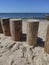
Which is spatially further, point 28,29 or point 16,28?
point 16,28

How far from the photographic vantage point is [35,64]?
7.04 feet

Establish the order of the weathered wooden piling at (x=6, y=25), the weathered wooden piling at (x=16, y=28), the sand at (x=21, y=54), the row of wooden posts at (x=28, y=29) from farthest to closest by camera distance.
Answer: the weathered wooden piling at (x=6, y=25), the weathered wooden piling at (x=16, y=28), the row of wooden posts at (x=28, y=29), the sand at (x=21, y=54)

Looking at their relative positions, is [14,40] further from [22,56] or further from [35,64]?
[35,64]

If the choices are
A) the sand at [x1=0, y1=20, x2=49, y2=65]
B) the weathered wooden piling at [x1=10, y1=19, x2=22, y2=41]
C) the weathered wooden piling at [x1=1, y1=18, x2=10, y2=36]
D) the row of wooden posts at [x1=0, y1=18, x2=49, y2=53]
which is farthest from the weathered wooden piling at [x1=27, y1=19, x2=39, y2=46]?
the weathered wooden piling at [x1=1, y1=18, x2=10, y2=36]

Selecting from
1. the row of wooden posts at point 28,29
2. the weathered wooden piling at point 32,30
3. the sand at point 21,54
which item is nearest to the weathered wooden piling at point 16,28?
the row of wooden posts at point 28,29

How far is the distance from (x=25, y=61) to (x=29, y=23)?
3.20ft

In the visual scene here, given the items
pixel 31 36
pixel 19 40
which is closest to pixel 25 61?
pixel 31 36

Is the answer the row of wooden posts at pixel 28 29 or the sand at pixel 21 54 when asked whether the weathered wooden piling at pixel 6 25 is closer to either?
the row of wooden posts at pixel 28 29

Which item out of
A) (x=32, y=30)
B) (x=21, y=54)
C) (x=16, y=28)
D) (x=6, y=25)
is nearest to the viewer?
(x=21, y=54)

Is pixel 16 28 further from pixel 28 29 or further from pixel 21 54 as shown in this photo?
pixel 21 54

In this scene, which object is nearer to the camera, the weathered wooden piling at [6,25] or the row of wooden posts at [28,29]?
the row of wooden posts at [28,29]

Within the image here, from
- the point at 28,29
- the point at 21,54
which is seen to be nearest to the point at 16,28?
the point at 28,29

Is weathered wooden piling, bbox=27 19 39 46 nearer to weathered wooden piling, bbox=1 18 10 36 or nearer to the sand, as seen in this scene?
the sand

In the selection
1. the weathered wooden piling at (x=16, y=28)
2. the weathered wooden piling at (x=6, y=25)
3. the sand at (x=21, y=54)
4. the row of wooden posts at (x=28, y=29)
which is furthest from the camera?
the weathered wooden piling at (x=6, y=25)
